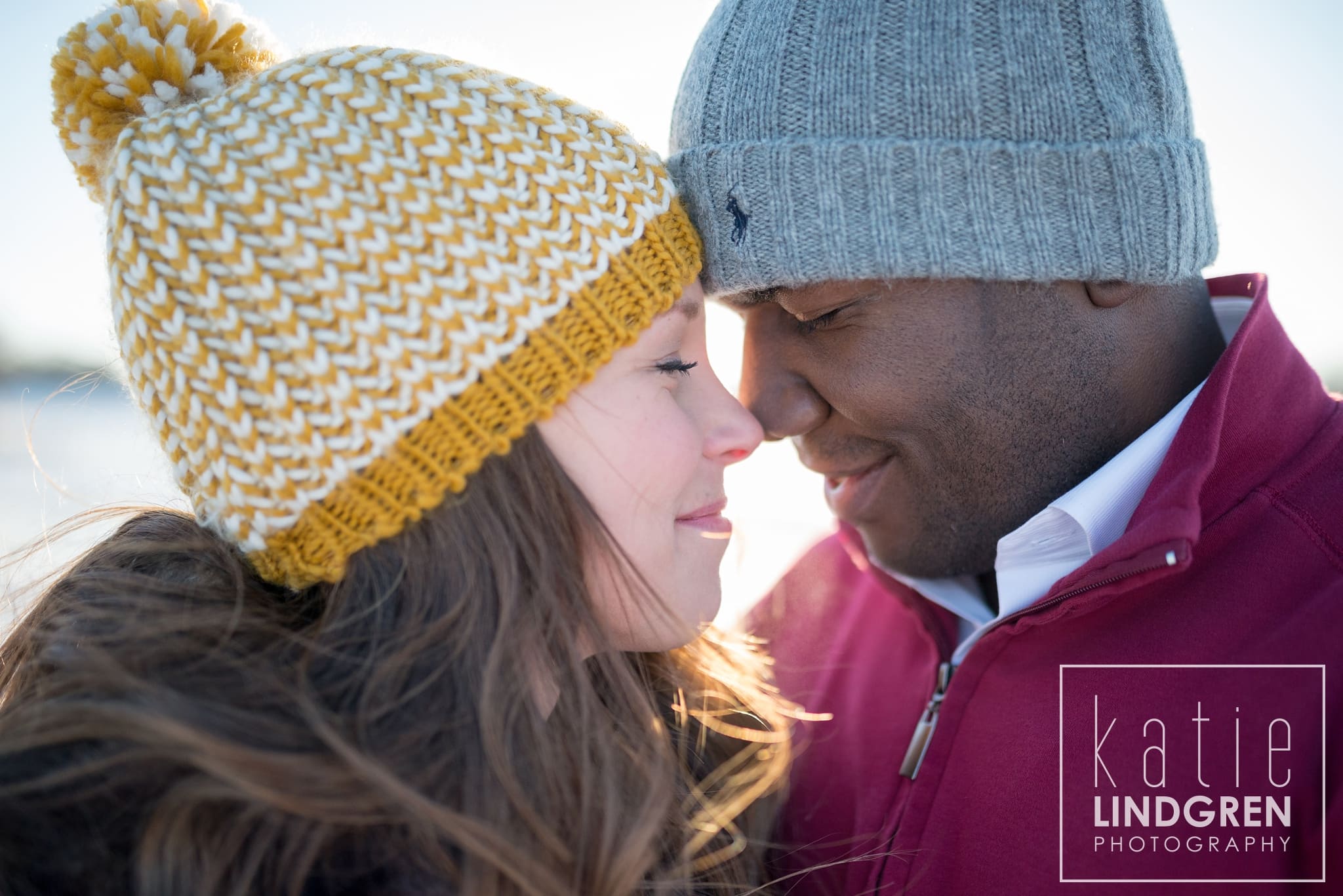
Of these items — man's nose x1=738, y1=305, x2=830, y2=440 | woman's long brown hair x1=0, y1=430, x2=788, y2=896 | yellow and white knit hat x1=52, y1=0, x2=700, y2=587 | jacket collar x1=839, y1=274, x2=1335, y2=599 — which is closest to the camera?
woman's long brown hair x1=0, y1=430, x2=788, y2=896

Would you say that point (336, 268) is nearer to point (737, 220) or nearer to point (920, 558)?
point (737, 220)

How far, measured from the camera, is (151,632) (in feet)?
5.06

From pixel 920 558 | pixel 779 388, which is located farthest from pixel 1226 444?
pixel 779 388

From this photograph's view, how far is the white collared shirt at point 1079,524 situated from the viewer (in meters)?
1.89

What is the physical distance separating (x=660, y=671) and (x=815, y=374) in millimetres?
896

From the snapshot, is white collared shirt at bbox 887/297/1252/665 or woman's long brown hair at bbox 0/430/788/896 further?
white collared shirt at bbox 887/297/1252/665

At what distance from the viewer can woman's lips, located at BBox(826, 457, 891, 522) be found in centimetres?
225

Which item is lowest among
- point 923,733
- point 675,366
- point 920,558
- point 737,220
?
point 923,733

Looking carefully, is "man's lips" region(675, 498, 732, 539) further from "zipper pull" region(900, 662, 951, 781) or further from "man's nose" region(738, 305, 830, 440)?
"zipper pull" region(900, 662, 951, 781)

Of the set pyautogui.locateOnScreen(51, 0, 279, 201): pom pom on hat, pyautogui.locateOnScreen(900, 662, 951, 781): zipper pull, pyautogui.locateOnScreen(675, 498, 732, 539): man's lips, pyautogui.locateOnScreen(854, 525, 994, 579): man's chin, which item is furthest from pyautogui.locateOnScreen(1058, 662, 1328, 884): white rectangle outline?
pyautogui.locateOnScreen(51, 0, 279, 201): pom pom on hat

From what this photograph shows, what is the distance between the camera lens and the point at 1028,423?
6.83 feet

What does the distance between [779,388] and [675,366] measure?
0.43 meters

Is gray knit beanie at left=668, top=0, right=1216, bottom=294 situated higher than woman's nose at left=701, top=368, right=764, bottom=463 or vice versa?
gray knit beanie at left=668, top=0, right=1216, bottom=294

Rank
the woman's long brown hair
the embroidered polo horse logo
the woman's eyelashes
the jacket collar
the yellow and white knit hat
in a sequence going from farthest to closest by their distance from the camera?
the embroidered polo horse logo
the woman's eyelashes
the jacket collar
the yellow and white knit hat
the woman's long brown hair
